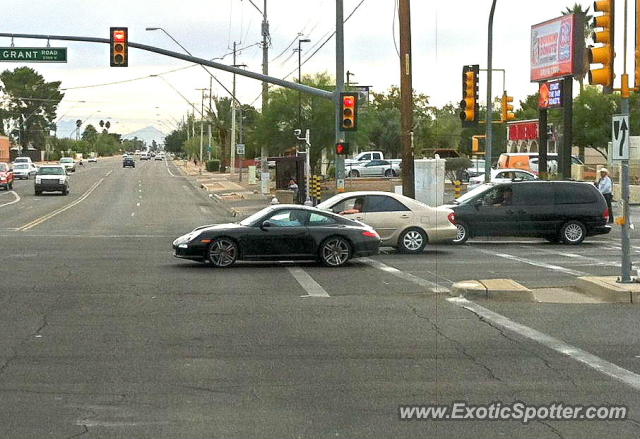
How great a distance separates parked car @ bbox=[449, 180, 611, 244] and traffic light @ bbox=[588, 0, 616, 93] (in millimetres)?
11926

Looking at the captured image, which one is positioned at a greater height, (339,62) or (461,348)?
(339,62)

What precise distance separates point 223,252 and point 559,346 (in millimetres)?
9820

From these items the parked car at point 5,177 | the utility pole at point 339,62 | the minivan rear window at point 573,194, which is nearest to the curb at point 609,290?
the minivan rear window at point 573,194

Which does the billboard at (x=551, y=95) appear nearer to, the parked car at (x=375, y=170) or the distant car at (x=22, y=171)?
the parked car at (x=375, y=170)

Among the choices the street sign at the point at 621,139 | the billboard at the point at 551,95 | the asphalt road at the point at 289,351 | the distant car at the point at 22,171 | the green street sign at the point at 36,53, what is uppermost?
the green street sign at the point at 36,53

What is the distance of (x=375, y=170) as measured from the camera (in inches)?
2832

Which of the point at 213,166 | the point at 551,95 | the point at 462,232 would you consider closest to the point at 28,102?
the point at 213,166

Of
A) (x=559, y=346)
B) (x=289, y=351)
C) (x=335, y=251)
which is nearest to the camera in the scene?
(x=289, y=351)

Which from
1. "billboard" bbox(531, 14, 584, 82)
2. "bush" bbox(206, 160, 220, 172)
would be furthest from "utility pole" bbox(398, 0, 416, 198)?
"bush" bbox(206, 160, 220, 172)

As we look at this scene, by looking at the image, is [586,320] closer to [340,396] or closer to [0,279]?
[340,396]

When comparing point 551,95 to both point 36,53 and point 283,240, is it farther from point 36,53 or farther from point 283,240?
point 283,240

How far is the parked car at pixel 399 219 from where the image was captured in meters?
24.4

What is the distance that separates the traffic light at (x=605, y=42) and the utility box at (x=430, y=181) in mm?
22622

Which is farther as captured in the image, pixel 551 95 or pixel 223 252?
pixel 551 95
